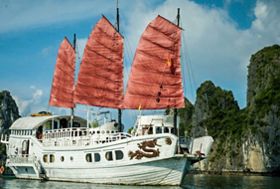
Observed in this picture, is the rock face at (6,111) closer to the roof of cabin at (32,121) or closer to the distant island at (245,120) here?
the distant island at (245,120)

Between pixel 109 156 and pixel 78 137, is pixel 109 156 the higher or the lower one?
the lower one

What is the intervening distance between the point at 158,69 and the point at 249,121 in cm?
4354

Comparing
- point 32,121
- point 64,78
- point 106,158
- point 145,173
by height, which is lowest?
point 145,173

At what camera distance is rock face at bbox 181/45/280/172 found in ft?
218

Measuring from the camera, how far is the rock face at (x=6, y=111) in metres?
85.1

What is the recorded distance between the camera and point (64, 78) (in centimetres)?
4191

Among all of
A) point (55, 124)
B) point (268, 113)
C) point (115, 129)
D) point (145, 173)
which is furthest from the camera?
point (268, 113)

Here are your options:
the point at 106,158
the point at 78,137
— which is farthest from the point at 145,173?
the point at 78,137

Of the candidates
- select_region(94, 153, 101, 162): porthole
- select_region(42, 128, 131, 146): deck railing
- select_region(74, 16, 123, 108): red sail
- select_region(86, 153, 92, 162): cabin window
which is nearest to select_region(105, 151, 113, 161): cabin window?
select_region(94, 153, 101, 162): porthole

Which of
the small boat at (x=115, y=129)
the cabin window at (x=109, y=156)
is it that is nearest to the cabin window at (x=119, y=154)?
the small boat at (x=115, y=129)

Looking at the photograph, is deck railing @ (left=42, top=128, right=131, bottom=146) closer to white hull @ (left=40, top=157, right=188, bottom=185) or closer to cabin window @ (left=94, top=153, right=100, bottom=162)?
cabin window @ (left=94, top=153, right=100, bottom=162)

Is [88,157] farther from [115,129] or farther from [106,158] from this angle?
[115,129]

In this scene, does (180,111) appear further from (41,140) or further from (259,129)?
(41,140)

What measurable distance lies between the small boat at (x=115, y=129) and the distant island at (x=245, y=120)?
32564mm
